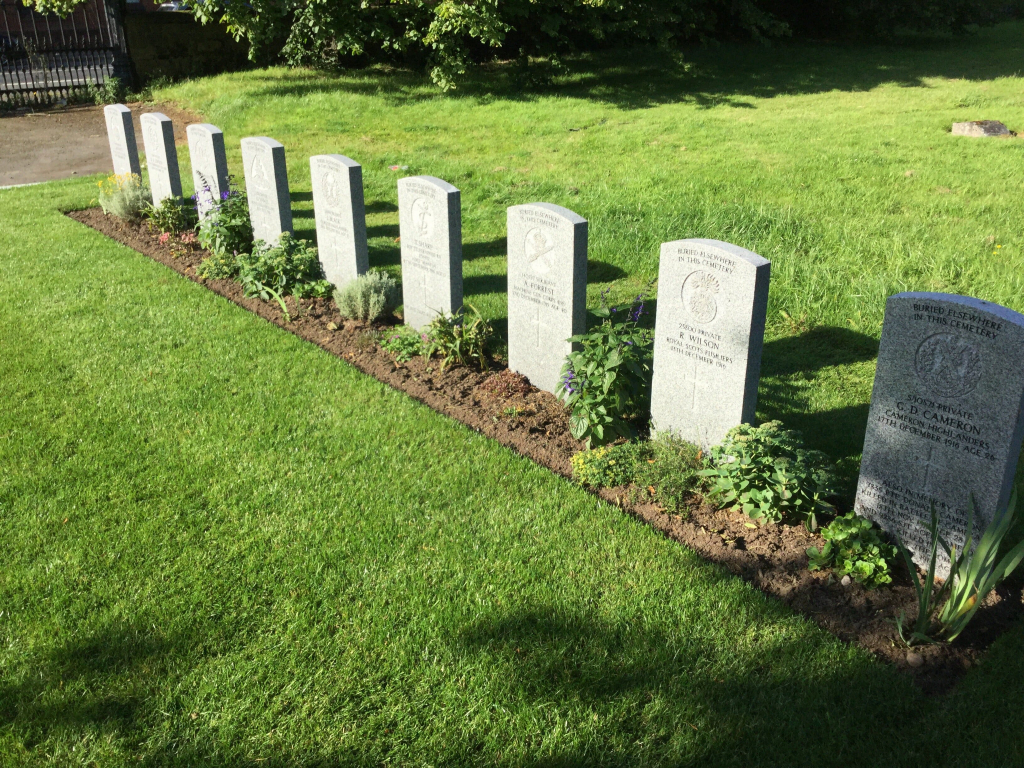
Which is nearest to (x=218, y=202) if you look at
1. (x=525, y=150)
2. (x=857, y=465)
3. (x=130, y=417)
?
(x=130, y=417)

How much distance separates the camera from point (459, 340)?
701 cm

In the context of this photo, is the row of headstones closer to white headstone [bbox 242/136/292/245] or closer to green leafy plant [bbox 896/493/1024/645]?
green leafy plant [bbox 896/493/1024/645]

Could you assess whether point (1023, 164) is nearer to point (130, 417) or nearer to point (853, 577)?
point (853, 577)

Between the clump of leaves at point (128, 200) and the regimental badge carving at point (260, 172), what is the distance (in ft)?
9.59

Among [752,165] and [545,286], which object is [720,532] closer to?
[545,286]

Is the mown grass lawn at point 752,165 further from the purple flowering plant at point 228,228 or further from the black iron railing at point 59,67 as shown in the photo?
the black iron railing at point 59,67

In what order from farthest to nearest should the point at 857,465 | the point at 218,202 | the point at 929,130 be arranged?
the point at 929,130
the point at 218,202
the point at 857,465

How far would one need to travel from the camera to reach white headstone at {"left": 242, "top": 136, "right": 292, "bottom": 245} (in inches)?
349

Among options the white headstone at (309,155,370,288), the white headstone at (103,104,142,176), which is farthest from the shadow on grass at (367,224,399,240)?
the white headstone at (103,104,142,176)

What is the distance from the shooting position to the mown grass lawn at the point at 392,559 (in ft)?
11.9

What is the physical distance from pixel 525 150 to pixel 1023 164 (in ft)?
24.0

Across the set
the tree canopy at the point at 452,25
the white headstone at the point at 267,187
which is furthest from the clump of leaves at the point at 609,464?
the tree canopy at the point at 452,25

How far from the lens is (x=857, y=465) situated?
18.1 ft

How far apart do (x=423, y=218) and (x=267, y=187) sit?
8.69 feet
